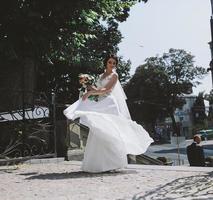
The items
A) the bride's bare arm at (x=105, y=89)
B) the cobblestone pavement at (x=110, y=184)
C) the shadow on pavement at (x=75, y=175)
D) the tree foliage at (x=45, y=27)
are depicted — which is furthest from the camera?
the tree foliage at (x=45, y=27)

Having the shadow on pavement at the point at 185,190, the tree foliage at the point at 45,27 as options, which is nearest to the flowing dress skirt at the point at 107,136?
the shadow on pavement at the point at 185,190

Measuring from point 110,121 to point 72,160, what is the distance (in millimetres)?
3470

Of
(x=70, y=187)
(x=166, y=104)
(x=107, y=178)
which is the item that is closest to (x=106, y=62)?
(x=107, y=178)

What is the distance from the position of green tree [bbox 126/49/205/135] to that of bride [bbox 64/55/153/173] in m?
72.9

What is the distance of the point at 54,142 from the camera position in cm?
1145

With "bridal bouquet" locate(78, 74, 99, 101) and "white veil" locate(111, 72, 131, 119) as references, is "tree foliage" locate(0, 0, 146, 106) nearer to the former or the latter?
"bridal bouquet" locate(78, 74, 99, 101)

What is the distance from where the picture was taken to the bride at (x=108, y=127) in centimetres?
847

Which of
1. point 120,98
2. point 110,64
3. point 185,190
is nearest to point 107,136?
point 120,98

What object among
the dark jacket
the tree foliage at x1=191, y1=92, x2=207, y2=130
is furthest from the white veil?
the tree foliage at x1=191, y1=92, x2=207, y2=130

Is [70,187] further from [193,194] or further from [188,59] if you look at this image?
[188,59]

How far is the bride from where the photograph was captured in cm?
847

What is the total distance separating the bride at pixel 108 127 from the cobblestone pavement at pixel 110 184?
258 millimetres

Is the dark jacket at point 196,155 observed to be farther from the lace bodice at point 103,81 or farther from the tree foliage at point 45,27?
the lace bodice at point 103,81

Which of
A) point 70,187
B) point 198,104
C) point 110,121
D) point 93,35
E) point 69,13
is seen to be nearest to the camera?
point 70,187
